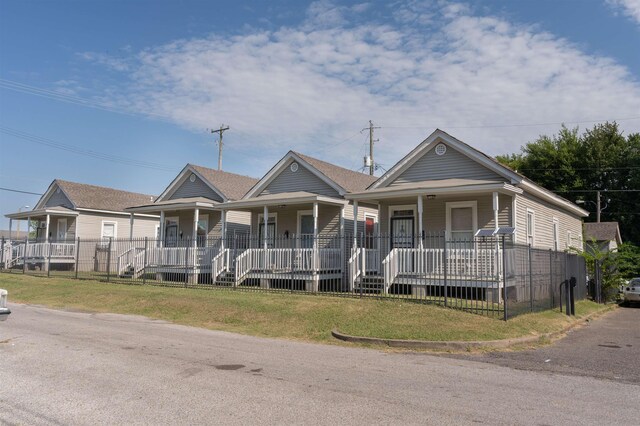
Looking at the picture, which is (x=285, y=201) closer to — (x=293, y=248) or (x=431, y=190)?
(x=293, y=248)

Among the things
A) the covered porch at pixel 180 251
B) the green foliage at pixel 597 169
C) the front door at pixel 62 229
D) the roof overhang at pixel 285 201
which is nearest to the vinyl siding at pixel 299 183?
the roof overhang at pixel 285 201

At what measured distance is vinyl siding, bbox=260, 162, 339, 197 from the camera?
2333 cm

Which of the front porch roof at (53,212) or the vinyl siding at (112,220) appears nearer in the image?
the front porch roof at (53,212)

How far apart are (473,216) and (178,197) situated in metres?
16.9

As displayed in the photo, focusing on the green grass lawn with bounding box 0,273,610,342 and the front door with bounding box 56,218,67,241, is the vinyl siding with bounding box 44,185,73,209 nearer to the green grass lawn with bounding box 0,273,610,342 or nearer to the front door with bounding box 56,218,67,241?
the front door with bounding box 56,218,67,241

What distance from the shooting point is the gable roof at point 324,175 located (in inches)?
899

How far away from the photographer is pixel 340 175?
955 inches

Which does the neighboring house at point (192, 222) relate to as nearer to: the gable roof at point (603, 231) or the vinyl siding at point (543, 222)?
the vinyl siding at point (543, 222)

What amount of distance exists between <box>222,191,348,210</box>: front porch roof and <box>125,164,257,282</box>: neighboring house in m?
1.19

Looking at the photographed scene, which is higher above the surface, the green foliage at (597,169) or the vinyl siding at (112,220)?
the green foliage at (597,169)

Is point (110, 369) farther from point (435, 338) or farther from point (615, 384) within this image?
point (615, 384)

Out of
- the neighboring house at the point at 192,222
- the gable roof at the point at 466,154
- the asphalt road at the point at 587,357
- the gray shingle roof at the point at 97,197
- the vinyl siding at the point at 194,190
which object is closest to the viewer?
the asphalt road at the point at 587,357

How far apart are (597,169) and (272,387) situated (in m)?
45.3

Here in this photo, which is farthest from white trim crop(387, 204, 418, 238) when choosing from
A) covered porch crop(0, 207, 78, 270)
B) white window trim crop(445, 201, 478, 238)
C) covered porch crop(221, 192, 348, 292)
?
covered porch crop(0, 207, 78, 270)
